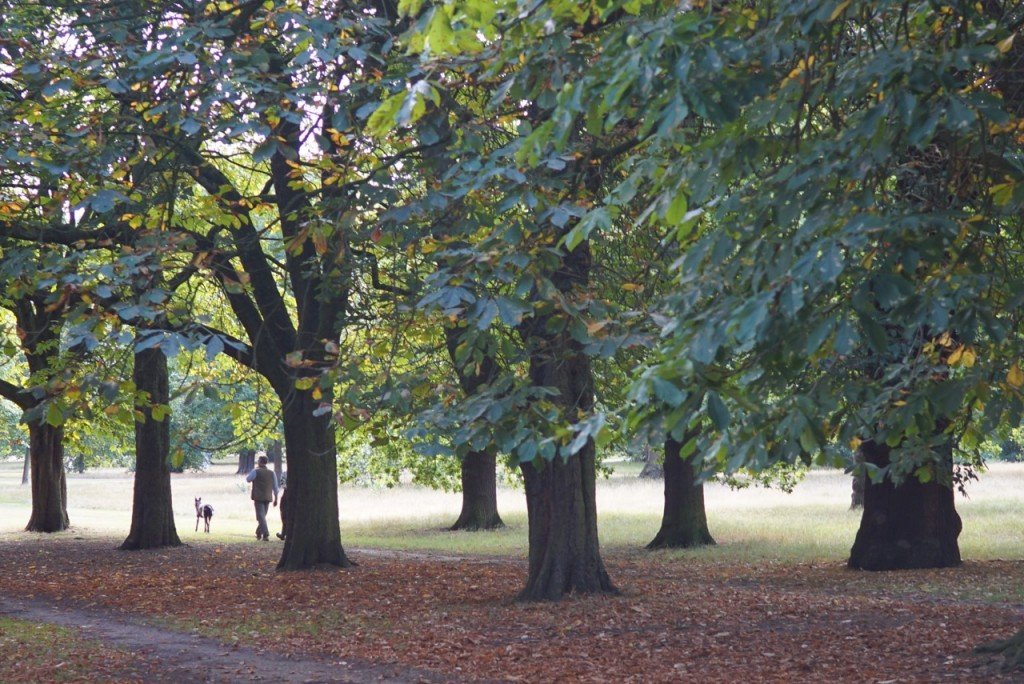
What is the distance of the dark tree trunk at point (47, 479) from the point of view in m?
26.4

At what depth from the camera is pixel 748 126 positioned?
522 centimetres

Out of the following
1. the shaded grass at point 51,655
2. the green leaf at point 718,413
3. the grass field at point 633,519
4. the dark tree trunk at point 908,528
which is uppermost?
the green leaf at point 718,413

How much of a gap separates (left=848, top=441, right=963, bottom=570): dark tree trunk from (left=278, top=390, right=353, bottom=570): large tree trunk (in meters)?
7.84

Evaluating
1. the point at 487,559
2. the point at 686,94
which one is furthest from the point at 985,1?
the point at 487,559

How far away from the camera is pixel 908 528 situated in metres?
16.2

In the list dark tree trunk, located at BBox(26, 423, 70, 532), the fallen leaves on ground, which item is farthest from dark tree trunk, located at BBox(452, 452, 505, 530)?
the fallen leaves on ground

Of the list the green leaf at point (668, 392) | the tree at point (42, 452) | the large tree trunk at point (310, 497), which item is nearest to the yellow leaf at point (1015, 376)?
the green leaf at point (668, 392)

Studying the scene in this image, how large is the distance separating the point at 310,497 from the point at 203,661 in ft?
21.8

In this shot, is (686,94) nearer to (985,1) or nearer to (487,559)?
(985,1)

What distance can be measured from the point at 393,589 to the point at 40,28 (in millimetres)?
8284

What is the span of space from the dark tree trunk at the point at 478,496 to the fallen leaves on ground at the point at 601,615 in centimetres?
1131

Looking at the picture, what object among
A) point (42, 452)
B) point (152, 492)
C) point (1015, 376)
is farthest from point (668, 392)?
point (42, 452)

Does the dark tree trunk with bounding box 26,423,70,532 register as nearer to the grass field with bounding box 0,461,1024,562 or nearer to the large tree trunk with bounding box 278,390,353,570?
the grass field with bounding box 0,461,1024,562

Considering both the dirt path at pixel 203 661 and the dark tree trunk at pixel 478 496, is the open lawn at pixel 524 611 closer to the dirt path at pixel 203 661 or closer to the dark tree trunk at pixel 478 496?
the dirt path at pixel 203 661
